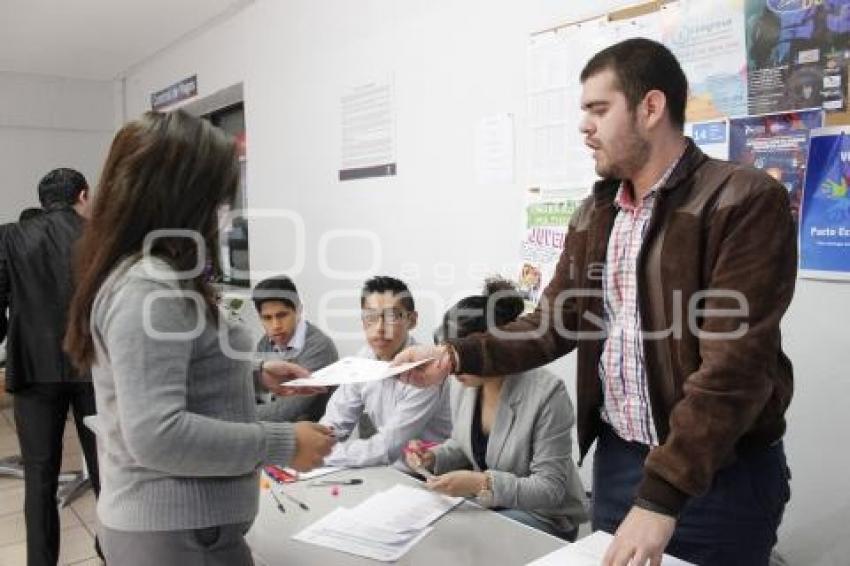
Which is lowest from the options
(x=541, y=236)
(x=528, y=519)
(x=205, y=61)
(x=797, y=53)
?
(x=528, y=519)

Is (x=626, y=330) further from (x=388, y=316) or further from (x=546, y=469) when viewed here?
(x=388, y=316)

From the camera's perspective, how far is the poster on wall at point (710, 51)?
182 centimetres

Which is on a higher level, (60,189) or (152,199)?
(60,189)

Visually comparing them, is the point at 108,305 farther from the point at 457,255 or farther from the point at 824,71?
the point at 457,255

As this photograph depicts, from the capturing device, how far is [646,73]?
3.92 feet

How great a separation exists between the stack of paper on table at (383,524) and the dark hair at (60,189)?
184 cm

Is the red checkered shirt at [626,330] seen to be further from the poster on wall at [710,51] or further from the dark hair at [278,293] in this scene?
the dark hair at [278,293]

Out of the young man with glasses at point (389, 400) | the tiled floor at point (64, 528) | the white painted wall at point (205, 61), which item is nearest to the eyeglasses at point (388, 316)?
the young man with glasses at point (389, 400)

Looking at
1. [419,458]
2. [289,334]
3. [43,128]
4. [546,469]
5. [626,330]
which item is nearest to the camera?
[626,330]

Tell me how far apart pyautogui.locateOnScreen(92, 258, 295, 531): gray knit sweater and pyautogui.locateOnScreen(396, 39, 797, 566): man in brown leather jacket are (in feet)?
1.75

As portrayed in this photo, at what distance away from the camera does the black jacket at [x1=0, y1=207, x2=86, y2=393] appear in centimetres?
260

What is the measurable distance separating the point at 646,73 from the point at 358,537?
41.8 inches

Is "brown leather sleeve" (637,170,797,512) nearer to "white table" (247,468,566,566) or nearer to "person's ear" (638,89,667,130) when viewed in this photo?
Result: "person's ear" (638,89,667,130)

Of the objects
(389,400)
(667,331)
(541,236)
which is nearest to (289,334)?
(389,400)
